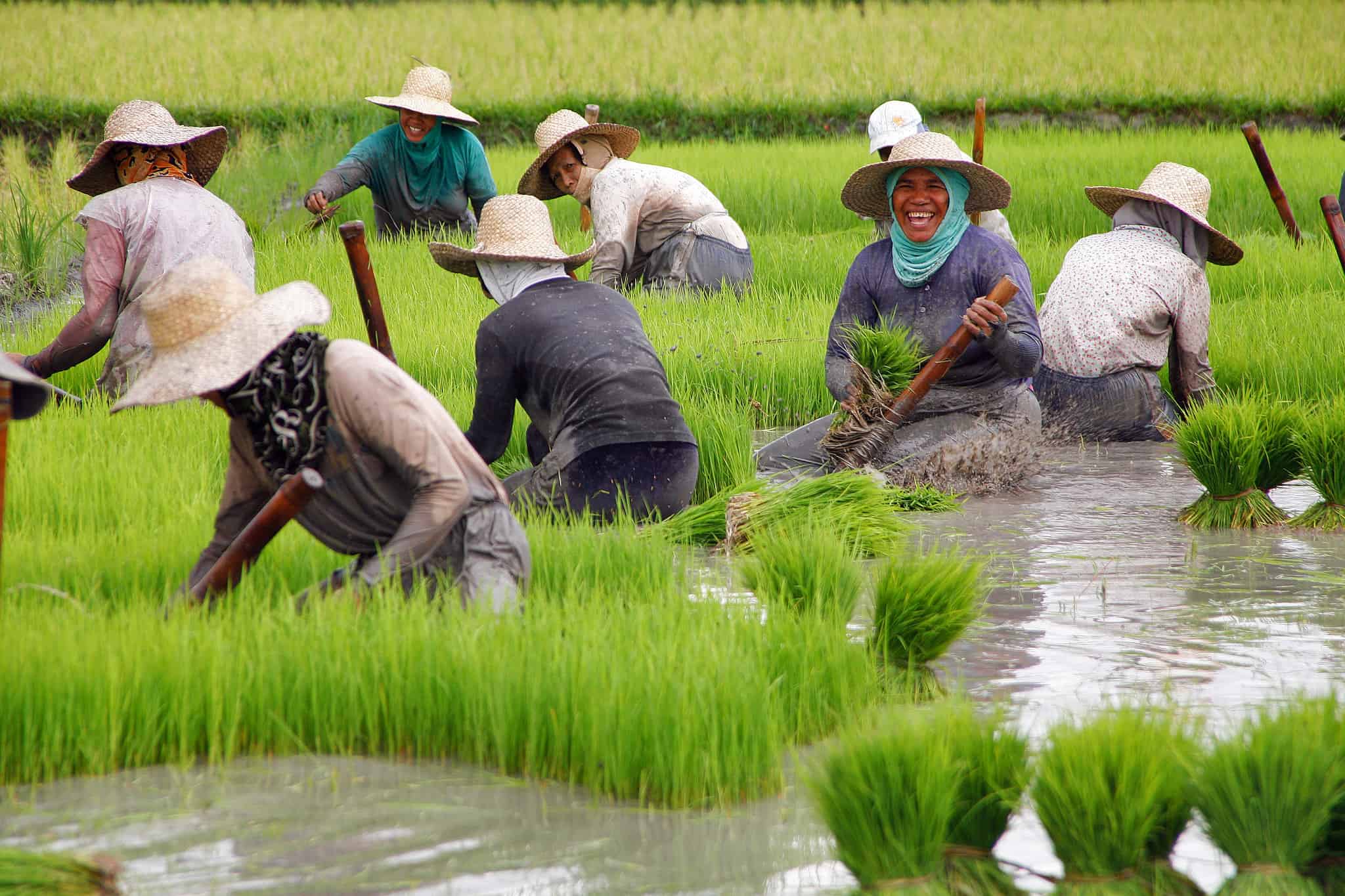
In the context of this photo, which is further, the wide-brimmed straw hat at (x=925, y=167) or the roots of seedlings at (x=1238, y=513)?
the wide-brimmed straw hat at (x=925, y=167)

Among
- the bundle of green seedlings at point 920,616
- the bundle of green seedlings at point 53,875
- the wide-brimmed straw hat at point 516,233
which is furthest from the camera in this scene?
the wide-brimmed straw hat at point 516,233

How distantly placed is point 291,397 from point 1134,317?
171 inches

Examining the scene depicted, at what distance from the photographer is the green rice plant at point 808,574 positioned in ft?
13.1

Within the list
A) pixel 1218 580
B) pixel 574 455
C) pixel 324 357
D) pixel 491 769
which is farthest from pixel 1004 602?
pixel 324 357

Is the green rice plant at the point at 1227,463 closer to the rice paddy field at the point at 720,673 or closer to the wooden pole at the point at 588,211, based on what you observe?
the rice paddy field at the point at 720,673

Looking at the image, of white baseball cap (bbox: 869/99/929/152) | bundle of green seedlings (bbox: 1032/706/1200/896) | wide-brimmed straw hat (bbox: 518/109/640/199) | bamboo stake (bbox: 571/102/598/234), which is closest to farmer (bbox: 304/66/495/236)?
bamboo stake (bbox: 571/102/598/234)

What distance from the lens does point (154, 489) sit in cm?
472

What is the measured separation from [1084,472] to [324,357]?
391 cm

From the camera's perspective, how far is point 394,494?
143 inches

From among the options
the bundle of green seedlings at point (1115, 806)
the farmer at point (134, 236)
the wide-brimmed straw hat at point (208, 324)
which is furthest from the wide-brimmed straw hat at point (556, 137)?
the bundle of green seedlings at point (1115, 806)

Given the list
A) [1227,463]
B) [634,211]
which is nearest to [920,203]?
[1227,463]

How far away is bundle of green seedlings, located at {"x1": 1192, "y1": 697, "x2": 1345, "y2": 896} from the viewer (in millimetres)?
2381

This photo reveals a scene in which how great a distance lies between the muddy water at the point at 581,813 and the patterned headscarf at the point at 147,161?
368 cm

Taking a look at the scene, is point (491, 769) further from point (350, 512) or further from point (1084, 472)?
point (1084, 472)
